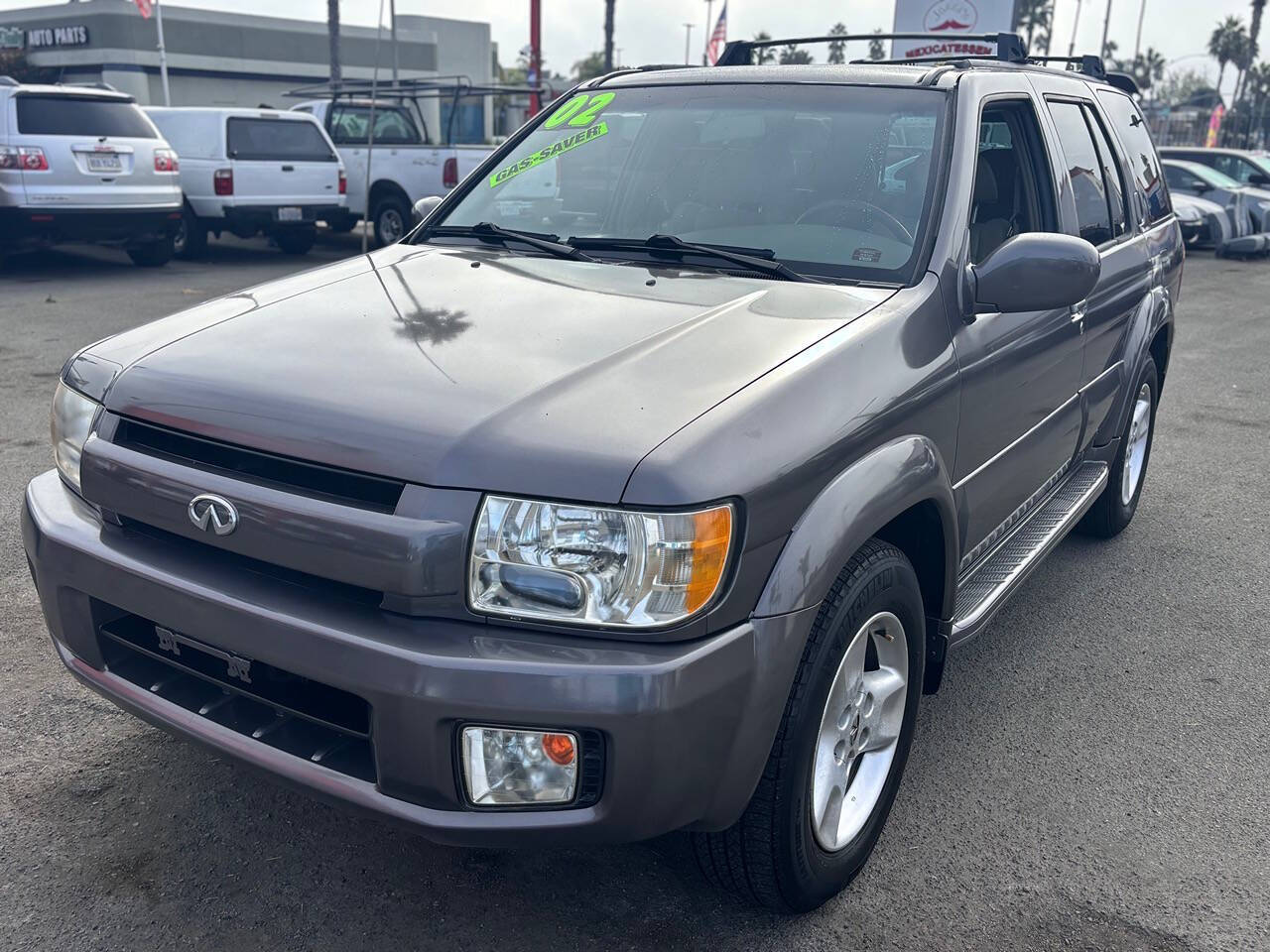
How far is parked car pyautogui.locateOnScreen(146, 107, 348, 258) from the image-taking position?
43.0 feet

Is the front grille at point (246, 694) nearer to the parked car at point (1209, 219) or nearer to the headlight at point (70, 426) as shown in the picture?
the headlight at point (70, 426)

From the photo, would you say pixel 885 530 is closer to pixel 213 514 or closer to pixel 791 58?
pixel 213 514

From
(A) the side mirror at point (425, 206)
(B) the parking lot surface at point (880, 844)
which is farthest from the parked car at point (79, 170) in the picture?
(A) the side mirror at point (425, 206)

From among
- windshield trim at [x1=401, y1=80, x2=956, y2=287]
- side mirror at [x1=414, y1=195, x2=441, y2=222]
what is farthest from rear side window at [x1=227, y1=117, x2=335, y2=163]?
windshield trim at [x1=401, y1=80, x2=956, y2=287]

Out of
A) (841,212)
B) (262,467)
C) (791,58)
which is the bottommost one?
(262,467)

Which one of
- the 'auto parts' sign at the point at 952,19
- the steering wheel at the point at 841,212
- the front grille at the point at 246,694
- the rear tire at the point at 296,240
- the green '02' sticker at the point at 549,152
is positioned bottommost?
the rear tire at the point at 296,240

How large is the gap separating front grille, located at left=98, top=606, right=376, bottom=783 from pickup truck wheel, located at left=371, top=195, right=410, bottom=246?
41.2 feet

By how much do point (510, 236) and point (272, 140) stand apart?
11.1 metres

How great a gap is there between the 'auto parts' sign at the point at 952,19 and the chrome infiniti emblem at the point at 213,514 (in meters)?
14.3

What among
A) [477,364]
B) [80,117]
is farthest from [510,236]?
[80,117]

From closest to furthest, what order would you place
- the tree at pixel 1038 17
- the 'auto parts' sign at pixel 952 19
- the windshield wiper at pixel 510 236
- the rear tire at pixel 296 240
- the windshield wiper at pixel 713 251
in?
the windshield wiper at pixel 713 251 < the windshield wiper at pixel 510 236 < the rear tire at pixel 296 240 < the 'auto parts' sign at pixel 952 19 < the tree at pixel 1038 17

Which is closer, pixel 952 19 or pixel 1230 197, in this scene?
pixel 952 19

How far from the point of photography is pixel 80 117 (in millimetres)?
11367

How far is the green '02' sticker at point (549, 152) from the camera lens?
361cm
